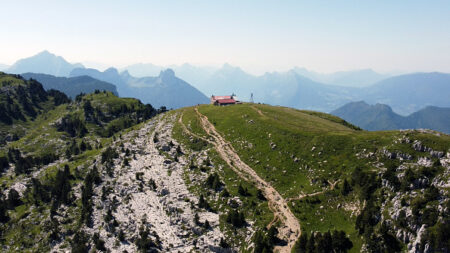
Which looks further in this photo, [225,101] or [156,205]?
[225,101]

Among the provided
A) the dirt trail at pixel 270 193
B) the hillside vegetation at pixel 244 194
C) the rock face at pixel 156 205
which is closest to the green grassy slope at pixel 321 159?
the hillside vegetation at pixel 244 194

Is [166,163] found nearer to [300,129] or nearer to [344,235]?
[300,129]

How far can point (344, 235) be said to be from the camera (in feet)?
165

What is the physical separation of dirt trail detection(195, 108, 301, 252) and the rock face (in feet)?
44.5

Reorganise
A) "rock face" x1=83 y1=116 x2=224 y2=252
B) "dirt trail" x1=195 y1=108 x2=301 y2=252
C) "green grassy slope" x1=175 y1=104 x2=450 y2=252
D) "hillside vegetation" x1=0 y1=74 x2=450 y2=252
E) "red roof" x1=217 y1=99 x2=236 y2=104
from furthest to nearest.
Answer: "red roof" x1=217 y1=99 x2=236 y2=104
"rock face" x1=83 y1=116 x2=224 y2=252
"green grassy slope" x1=175 y1=104 x2=450 y2=252
"dirt trail" x1=195 y1=108 x2=301 y2=252
"hillside vegetation" x1=0 y1=74 x2=450 y2=252

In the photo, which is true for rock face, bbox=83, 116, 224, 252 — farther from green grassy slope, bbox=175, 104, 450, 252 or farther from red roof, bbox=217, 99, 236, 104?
red roof, bbox=217, 99, 236, 104

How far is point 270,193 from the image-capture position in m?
70.1

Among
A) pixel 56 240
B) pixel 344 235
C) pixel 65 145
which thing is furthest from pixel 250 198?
pixel 65 145

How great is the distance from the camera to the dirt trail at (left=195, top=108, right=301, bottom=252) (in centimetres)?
5577

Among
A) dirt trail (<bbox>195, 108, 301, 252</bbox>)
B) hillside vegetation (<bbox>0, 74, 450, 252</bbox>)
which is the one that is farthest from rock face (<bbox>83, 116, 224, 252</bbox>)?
dirt trail (<bbox>195, 108, 301, 252</bbox>)

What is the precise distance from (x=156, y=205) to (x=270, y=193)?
104 feet

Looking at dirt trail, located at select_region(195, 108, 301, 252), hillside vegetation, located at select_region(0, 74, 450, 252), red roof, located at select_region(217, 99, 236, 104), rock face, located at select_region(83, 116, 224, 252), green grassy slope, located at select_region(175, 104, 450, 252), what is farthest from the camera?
red roof, located at select_region(217, 99, 236, 104)

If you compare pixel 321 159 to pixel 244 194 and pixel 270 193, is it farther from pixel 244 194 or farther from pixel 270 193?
pixel 244 194

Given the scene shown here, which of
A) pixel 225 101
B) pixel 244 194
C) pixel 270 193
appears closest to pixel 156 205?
pixel 244 194
